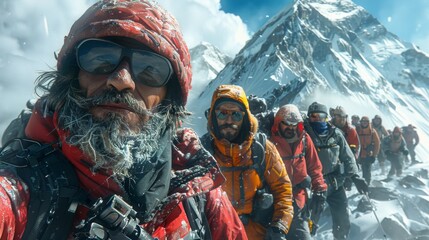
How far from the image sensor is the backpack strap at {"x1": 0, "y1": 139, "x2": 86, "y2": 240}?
121 cm

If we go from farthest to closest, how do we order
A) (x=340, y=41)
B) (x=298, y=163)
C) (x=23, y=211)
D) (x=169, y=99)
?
(x=340, y=41) < (x=298, y=163) < (x=169, y=99) < (x=23, y=211)

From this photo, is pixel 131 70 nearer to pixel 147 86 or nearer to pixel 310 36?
pixel 147 86

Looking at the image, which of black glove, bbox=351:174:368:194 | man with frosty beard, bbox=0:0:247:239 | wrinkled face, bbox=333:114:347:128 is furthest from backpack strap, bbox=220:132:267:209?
wrinkled face, bbox=333:114:347:128

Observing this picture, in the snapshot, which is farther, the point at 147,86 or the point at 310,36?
the point at 310,36

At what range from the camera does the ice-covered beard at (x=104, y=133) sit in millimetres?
1377

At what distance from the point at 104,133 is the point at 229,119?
305 cm

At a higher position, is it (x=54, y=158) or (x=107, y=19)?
(x=107, y=19)

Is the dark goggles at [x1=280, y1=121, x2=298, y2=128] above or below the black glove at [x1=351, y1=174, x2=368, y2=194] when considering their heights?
above

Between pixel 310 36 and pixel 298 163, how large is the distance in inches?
7019

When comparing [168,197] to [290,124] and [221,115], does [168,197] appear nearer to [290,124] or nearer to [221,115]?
[221,115]

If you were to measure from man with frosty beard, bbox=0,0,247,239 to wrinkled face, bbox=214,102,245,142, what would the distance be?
2.50 meters

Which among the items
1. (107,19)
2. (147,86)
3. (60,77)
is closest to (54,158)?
(60,77)

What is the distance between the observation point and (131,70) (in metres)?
1.52

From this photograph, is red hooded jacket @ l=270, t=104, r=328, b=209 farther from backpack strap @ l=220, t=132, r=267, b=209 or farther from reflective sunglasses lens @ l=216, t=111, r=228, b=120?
reflective sunglasses lens @ l=216, t=111, r=228, b=120
